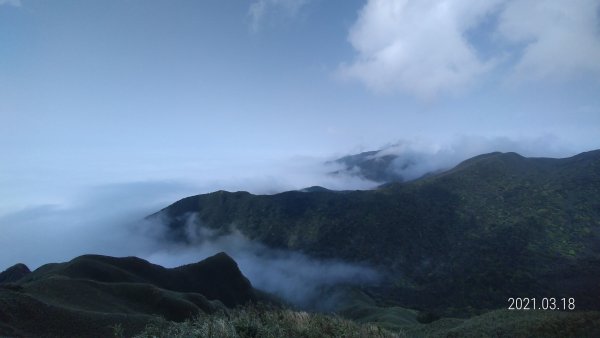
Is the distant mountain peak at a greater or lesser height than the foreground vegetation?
lesser

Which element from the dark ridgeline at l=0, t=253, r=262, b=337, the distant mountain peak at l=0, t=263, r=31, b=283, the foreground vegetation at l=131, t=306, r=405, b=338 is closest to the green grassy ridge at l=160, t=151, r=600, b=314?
the dark ridgeline at l=0, t=253, r=262, b=337

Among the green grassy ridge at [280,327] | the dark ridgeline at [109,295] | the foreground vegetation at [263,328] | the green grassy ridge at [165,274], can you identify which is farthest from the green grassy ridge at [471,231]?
the foreground vegetation at [263,328]

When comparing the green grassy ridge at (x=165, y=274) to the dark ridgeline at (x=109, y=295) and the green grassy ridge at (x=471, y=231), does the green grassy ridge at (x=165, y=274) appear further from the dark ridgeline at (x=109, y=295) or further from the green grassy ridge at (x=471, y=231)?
the green grassy ridge at (x=471, y=231)

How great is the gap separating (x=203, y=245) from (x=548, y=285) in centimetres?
14516

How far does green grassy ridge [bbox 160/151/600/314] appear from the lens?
4656 inches

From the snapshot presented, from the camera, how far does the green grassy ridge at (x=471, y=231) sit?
118250 millimetres

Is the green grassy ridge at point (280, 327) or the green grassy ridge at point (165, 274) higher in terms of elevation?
the green grassy ridge at point (280, 327)

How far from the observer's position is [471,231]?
485 feet

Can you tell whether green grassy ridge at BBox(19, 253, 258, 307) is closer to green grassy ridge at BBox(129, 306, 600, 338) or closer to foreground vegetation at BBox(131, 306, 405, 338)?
green grassy ridge at BBox(129, 306, 600, 338)

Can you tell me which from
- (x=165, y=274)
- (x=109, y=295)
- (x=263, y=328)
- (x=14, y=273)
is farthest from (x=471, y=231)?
(x=263, y=328)

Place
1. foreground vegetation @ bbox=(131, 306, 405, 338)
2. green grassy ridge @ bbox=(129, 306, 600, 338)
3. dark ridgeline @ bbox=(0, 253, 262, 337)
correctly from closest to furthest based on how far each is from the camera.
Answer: foreground vegetation @ bbox=(131, 306, 405, 338) < green grassy ridge @ bbox=(129, 306, 600, 338) < dark ridgeline @ bbox=(0, 253, 262, 337)

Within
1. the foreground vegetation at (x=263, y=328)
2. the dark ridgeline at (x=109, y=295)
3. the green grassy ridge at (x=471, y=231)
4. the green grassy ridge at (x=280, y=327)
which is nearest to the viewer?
the foreground vegetation at (x=263, y=328)

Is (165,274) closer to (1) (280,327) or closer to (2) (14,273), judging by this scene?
(2) (14,273)

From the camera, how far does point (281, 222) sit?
196 m
